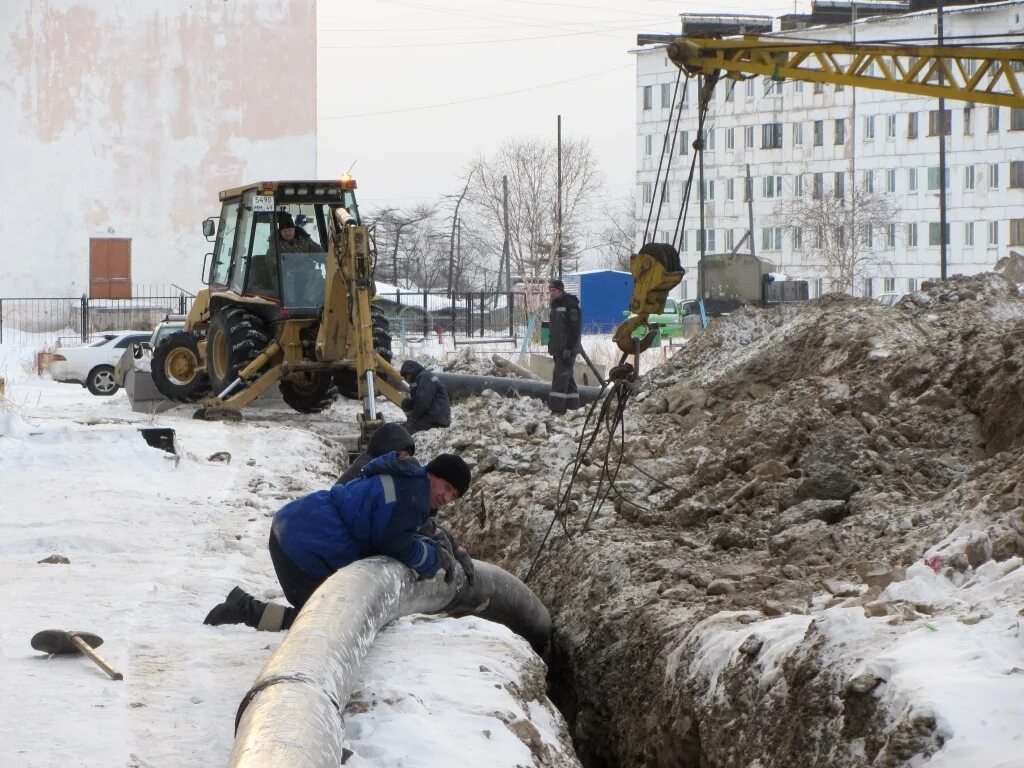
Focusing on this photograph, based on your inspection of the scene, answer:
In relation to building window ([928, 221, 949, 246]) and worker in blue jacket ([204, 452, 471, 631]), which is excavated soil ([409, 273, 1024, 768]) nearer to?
worker in blue jacket ([204, 452, 471, 631])

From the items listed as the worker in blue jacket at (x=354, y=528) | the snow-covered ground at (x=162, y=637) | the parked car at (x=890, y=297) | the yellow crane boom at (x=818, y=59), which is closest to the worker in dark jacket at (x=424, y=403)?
the snow-covered ground at (x=162, y=637)

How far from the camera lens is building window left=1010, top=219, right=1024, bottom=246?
5488 cm

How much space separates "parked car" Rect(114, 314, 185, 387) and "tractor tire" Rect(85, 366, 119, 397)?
0.45 metres

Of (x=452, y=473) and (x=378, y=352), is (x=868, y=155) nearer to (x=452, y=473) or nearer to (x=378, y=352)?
(x=378, y=352)

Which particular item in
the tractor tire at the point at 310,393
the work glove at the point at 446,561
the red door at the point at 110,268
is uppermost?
the red door at the point at 110,268

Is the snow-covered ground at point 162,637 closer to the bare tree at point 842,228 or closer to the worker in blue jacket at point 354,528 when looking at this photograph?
the worker in blue jacket at point 354,528

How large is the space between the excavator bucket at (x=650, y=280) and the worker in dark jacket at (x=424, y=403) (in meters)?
3.62

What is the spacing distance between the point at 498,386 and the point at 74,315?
934 inches

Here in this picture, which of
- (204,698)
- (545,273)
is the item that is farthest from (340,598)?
(545,273)

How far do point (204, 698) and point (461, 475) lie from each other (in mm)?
1669

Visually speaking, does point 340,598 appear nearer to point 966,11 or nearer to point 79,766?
point 79,766

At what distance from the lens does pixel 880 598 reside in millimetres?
5559

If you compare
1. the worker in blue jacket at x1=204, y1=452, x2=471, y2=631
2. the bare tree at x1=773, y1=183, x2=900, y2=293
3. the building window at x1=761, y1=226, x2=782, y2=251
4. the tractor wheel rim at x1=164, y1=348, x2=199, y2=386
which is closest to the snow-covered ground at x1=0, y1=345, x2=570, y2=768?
the worker in blue jacket at x1=204, y1=452, x2=471, y2=631

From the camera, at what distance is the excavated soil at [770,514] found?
5.32m
